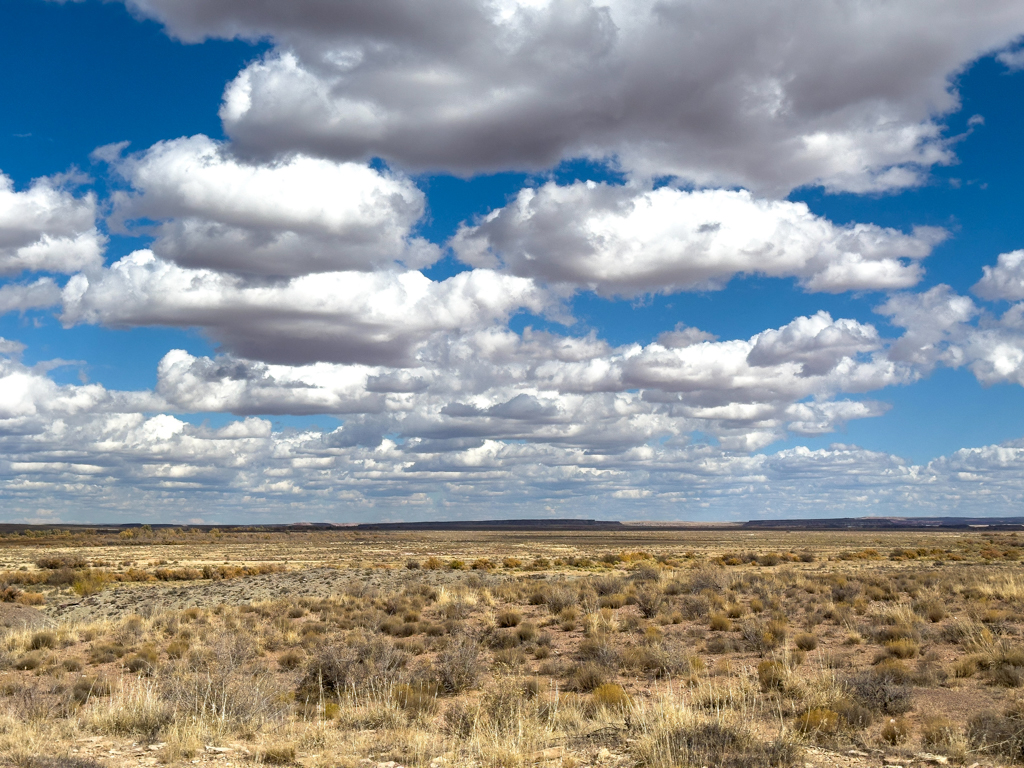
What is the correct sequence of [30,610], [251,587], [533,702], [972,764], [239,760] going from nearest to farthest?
[972,764]
[239,760]
[533,702]
[30,610]
[251,587]

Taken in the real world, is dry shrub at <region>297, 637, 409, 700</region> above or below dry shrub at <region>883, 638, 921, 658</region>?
below

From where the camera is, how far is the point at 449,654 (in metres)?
17.0

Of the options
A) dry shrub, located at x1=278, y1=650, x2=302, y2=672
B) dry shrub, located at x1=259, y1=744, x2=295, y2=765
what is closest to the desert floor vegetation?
dry shrub, located at x1=259, y1=744, x2=295, y2=765

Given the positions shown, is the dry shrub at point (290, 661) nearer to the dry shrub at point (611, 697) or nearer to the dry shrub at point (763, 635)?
the dry shrub at point (611, 697)

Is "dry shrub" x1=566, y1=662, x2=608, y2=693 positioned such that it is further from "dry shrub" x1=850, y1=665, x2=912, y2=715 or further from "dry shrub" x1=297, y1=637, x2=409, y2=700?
"dry shrub" x1=850, y1=665, x2=912, y2=715

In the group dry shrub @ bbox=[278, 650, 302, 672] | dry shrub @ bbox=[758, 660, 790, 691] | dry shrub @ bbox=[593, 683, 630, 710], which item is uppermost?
dry shrub @ bbox=[758, 660, 790, 691]

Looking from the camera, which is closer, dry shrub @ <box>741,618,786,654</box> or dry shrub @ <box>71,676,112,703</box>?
dry shrub @ <box>71,676,112,703</box>

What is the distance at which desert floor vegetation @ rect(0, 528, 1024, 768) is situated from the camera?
10406 mm

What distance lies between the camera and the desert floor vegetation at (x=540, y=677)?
10406 mm

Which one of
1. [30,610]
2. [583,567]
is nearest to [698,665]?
[30,610]

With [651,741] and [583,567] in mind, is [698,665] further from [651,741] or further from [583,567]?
[583,567]

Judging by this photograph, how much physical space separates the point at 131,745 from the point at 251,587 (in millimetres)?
28811

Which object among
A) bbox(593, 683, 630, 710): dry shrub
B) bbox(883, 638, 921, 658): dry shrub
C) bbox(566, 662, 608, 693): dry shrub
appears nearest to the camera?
bbox(593, 683, 630, 710): dry shrub

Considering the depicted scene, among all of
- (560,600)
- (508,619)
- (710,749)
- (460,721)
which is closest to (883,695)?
(710,749)
